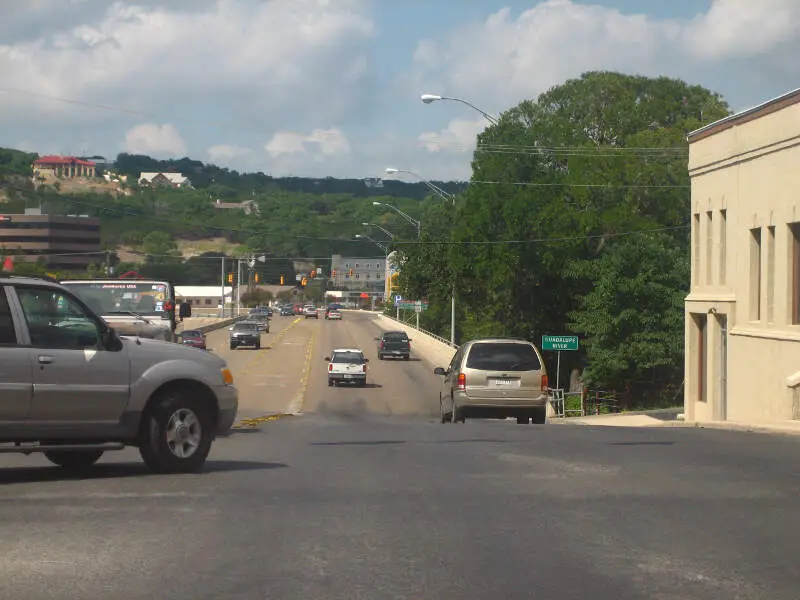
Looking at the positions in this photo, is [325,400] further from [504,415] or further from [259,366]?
[504,415]

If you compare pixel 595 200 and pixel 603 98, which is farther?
pixel 603 98

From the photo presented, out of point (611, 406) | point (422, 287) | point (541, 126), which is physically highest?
point (541, 126)

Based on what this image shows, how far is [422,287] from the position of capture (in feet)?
296

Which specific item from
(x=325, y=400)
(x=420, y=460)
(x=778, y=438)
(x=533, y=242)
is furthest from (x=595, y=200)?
(x=420, y=460)

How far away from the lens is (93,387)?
11.7 metres

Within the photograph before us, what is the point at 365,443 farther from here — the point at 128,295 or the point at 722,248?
the point at 722,248

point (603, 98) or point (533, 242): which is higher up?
point (603, 98)

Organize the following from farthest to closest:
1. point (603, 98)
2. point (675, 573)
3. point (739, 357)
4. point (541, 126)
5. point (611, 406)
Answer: point (603, 98), point (541, 126), point (611, 406), point (739, 357), point (675, 573)

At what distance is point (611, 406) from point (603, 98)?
32.0 meters

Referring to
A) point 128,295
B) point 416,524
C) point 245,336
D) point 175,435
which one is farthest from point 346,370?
point 416,524

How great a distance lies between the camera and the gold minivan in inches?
968

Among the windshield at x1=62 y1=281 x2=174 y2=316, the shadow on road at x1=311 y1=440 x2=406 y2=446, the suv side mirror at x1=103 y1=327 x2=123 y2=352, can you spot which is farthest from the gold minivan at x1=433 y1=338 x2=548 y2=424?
the suv side mirror at x1=103 y1=327 x2=123 y2=352

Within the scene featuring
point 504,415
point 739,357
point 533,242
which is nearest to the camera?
point 504,415

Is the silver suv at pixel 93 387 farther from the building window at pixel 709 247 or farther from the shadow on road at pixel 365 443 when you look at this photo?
the building window at pixel 709 247
